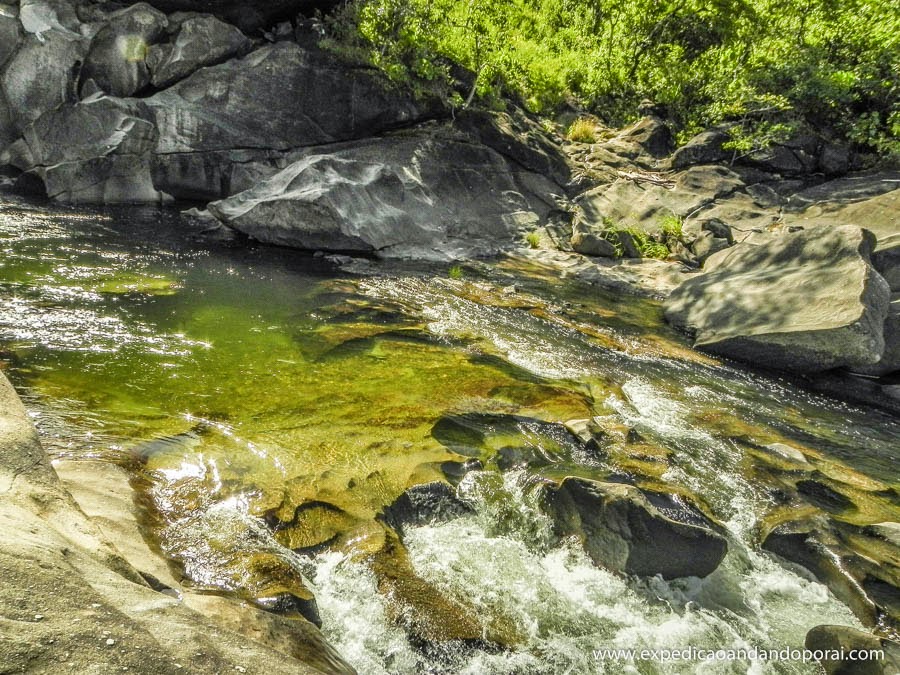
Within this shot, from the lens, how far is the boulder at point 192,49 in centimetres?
1623

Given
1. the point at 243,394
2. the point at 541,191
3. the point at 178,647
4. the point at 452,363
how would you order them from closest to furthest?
the point at 178,647 < the point at 243,394 < the point at 452,363 < the point at 541,191

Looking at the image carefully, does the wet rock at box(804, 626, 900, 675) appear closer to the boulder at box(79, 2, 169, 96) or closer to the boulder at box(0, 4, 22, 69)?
the boulder at box(79, 2, 169, 96)

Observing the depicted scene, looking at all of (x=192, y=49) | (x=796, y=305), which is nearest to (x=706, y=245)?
Result: (x=796, y=305)

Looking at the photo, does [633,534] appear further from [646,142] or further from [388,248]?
[646,142]

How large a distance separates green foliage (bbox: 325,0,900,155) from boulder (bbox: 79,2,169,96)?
6.34 metres

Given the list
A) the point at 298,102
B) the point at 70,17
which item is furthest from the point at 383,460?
the point at 70,17

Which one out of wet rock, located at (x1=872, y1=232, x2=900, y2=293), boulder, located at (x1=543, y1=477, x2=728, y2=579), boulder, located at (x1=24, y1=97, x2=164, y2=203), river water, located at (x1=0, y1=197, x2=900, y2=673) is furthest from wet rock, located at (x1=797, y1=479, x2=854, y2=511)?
boulder, located at (x1=24, y1=97, x2=164, y2=203)

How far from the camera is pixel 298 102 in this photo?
659 inches

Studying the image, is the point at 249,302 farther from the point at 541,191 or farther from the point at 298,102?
the point at 541,191

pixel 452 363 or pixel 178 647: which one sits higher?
pixel 178 647

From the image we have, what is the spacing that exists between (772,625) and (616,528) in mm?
1402

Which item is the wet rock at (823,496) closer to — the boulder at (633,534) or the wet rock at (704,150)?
the boulder at (633,534)

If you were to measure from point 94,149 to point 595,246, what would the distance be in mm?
15865

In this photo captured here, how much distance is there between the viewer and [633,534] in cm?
436
